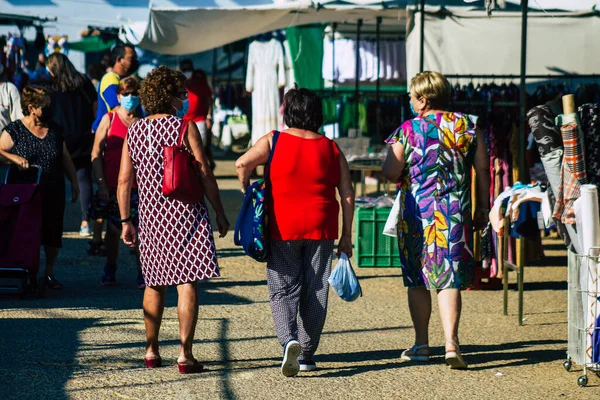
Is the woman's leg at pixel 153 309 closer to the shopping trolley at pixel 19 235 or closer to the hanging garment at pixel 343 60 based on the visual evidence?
the shopping trolley at pixel 19 235

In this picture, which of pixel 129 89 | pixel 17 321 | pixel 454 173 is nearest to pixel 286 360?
pixel 454 173

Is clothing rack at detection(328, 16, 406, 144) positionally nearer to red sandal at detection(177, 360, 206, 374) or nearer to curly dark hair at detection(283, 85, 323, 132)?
curly dark hair at detection(283, 85, 323, 132)

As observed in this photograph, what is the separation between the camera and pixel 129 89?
850 cm

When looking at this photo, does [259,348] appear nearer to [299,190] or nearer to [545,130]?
[299,190]

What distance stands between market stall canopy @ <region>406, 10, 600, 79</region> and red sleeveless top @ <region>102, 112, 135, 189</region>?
4.49 metres

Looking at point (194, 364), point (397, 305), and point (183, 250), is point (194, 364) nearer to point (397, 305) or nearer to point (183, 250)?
point (183, 250)

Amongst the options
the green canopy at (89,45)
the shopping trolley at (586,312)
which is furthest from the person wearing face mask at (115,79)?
the green canopy at (89,45)

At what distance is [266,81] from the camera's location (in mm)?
17625

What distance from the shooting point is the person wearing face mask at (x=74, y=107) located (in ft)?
34.0

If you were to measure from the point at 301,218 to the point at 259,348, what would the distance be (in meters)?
1.13

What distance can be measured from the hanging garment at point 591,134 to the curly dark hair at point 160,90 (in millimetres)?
2321

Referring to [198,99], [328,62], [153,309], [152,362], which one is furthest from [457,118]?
[328,62]

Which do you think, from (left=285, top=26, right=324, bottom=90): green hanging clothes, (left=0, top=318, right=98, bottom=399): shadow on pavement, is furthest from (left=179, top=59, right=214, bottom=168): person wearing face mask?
(left=0, top=318, right=98, bottom=399): shadow on pavement

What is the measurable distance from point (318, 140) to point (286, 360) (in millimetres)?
1258
